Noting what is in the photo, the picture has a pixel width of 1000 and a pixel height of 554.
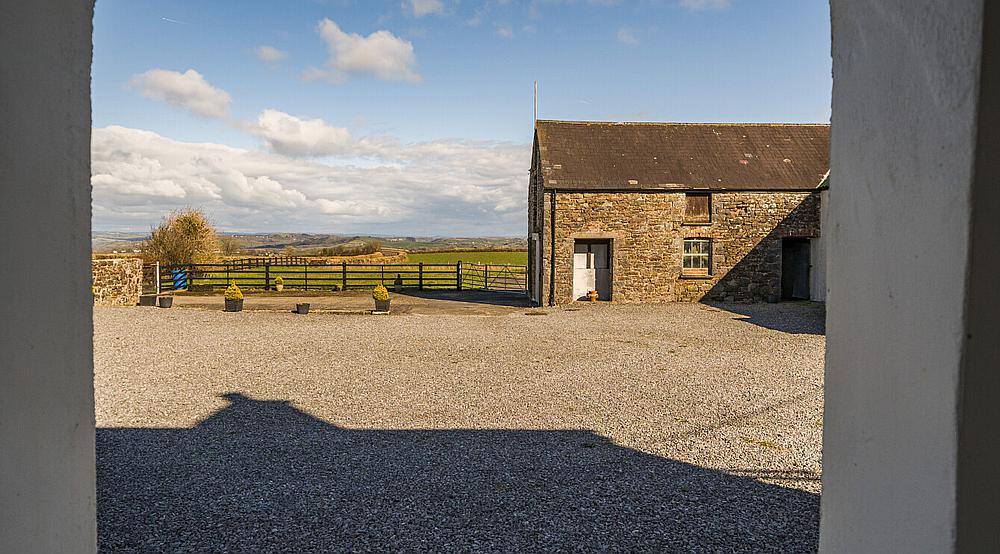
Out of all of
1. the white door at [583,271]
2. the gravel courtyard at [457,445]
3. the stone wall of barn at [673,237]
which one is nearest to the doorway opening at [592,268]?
the white door at [583,271]

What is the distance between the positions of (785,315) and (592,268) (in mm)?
5887

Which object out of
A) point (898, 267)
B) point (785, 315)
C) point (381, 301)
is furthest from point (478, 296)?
point (898, 267)

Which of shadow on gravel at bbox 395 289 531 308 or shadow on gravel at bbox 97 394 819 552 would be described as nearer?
shadow on gravel at bbox 97 394 819 552

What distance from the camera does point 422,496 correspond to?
15.4 ft

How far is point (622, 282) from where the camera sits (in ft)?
64.7

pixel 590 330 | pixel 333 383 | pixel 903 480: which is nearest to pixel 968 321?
pixel 903 480

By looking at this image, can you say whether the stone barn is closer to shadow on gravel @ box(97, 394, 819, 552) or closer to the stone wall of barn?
the stone wall of barn

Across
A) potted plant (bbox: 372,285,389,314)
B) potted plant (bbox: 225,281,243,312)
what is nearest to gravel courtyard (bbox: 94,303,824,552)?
potted plant (bbox: 372,285,389,314)

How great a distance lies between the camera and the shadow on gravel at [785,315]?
1421cm

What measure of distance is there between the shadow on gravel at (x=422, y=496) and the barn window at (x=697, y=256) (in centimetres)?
1493

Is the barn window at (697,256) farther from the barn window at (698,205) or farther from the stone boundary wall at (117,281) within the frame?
the stone boundary wall at (117,281)

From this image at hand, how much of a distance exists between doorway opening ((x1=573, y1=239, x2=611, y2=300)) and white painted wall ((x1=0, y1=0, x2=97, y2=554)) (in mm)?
18088

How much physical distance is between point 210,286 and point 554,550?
2471 cm

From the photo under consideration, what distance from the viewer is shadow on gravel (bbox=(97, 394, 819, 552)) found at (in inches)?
156
